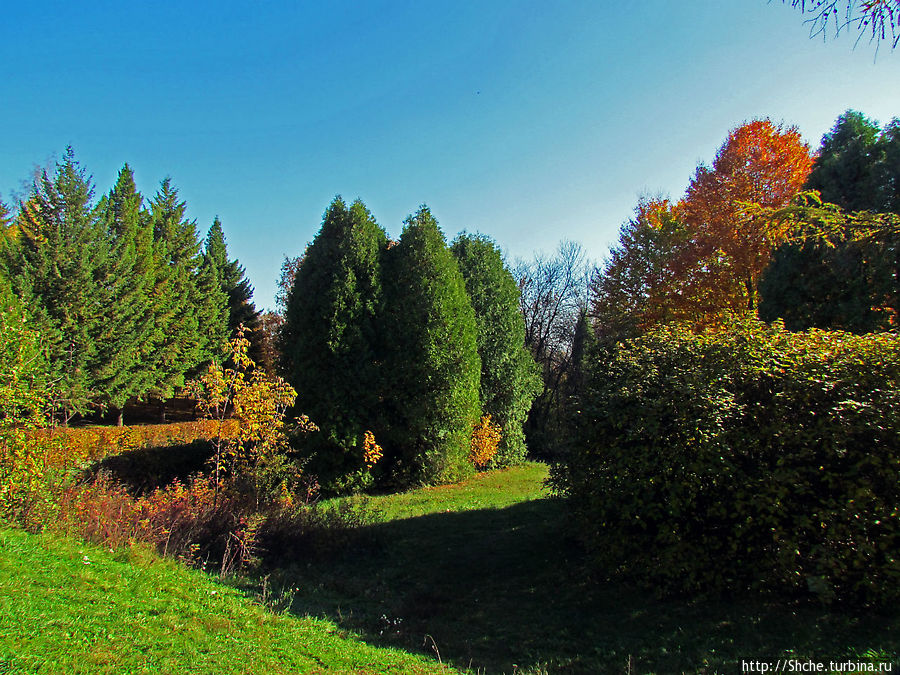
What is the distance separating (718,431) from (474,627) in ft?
11.9

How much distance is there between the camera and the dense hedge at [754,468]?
474cm

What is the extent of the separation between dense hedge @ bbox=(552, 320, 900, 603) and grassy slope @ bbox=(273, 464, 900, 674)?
1.36 feet

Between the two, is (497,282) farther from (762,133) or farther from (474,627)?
(474,627)

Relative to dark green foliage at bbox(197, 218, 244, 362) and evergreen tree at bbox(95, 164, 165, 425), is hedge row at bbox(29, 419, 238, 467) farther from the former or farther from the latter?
dark green foliage at bbox(197, 218, 244, 362)

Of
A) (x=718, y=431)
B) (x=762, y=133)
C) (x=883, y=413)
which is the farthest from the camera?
(x=762, y=133)

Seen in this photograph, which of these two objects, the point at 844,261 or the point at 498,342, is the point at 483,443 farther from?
the point at 844,261

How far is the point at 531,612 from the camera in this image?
5.84 meters

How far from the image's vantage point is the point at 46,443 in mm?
7047

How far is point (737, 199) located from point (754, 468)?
14.9 metres

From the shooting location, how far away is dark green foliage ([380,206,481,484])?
14.4m

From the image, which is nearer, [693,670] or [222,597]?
[693,670]

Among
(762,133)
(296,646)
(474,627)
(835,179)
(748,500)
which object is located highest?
(762,133)

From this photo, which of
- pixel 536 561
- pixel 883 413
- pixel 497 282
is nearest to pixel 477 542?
pixel 536 561

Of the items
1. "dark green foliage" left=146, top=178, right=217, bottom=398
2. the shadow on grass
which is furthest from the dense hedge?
"dark green foliage" left=146, top=178, right=217, bottom=398
